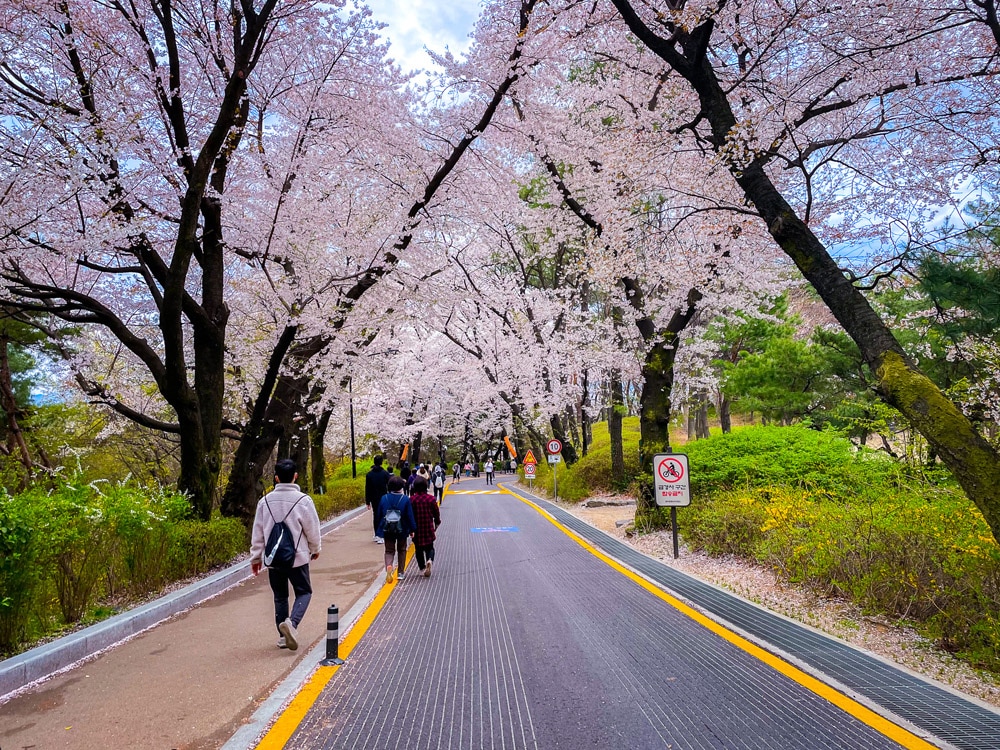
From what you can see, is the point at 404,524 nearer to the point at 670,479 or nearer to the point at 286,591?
the point at 286,591

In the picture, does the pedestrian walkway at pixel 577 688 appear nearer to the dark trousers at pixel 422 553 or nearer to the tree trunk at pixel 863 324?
the tree trunk at pixel 863 324

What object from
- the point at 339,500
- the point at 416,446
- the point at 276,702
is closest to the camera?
the point at 276,702

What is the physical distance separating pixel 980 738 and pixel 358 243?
1148cm

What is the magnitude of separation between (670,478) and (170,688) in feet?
26.4

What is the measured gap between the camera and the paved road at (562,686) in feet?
11.6

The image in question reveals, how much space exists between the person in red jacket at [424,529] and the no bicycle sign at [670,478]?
3934 mm

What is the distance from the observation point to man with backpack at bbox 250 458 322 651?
5.62m

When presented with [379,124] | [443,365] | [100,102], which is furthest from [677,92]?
[443,365]

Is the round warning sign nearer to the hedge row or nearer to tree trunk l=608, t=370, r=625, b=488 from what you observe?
the hedge row

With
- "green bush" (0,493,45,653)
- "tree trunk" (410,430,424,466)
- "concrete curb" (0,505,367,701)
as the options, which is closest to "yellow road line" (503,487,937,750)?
"concrete curb" (0,505,367,701)

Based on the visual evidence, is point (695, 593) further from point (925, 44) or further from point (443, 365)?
point (443, 365)

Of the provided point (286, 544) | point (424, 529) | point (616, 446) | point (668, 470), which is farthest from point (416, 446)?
point (286, 544)

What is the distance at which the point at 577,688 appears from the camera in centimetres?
432

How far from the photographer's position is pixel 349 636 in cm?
590
